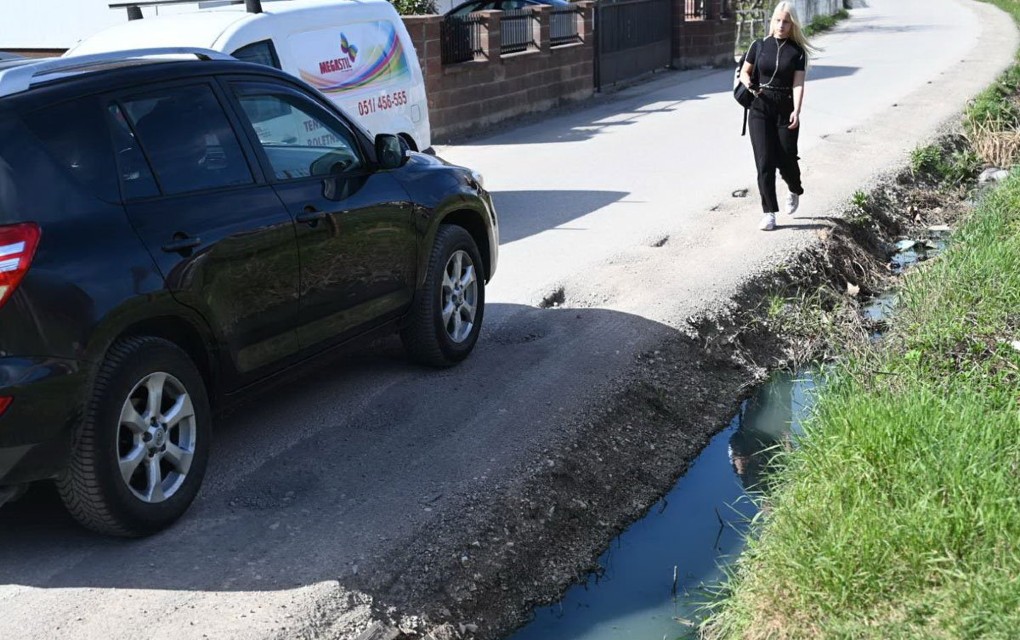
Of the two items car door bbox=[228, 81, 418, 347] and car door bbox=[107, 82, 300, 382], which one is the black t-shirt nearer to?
car door bbox=[228, 81, 418, 347]

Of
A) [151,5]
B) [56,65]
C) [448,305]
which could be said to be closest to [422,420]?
[448,305]

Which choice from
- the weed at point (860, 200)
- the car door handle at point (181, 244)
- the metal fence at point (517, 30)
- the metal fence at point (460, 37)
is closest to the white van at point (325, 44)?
the weed at point (860, 200)

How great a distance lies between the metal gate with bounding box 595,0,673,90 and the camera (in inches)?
942

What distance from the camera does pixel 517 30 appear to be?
67.6 ft

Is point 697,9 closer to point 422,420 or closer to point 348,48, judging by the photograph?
point 348,48

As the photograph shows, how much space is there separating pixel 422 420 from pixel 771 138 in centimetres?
506

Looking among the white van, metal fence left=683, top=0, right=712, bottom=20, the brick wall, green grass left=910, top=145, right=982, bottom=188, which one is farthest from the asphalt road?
metal fence left=683, top=0, right=712, bottom=20

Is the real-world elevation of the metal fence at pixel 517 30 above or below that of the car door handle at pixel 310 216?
below

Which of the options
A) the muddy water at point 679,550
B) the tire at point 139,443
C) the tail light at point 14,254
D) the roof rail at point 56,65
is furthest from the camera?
the muddy water at point 679,550

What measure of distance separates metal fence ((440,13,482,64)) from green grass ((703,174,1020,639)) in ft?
41.6

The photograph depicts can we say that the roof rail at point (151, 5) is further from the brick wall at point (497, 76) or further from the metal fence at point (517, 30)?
the metal fence at point (517, 30)

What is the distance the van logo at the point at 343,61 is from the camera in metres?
11.2

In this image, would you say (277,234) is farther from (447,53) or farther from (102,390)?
(447,53)

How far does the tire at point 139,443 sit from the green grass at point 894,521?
2.21 m
